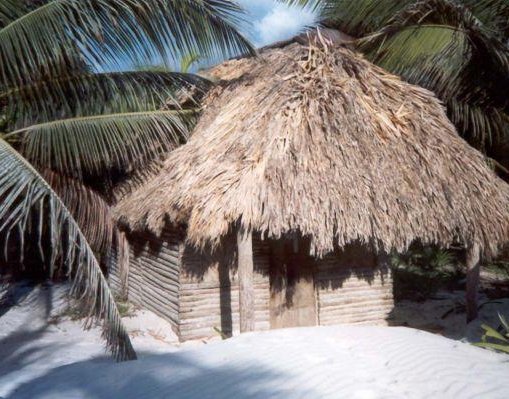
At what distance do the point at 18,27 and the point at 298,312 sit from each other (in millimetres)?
4882

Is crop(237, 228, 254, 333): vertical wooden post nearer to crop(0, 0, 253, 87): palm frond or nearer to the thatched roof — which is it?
the thatched roof

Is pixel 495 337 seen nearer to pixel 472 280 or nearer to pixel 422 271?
pixel 472 280

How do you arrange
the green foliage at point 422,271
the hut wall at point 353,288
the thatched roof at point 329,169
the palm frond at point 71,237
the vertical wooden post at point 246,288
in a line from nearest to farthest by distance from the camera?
the palm frond at point 71,237 → the thatched roof at point 329,169 → the vertical wooden post at point 246,288 → the hut wall at point 353,288 → the green foliage at point 422,271

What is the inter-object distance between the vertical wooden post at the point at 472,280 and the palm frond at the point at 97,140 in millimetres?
4341

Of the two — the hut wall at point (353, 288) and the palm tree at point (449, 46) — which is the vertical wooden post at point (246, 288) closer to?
the hut wall at point (353, 288)

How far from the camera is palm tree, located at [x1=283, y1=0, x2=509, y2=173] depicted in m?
6.94

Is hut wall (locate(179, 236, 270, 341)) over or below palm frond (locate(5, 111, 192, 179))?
below

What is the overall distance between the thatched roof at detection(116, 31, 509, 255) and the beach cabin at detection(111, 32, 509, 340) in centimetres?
2

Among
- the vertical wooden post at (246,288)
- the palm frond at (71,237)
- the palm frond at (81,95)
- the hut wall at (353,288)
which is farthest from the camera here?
the hut wall at (353,288)

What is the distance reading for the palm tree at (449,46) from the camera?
694 centimetres

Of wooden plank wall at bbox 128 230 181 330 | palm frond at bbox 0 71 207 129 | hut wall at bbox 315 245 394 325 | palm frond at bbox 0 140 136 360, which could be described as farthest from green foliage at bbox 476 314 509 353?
palm frond at bbox 0 71 207 129

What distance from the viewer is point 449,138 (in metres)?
7.76

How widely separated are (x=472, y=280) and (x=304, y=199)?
3.30 meters

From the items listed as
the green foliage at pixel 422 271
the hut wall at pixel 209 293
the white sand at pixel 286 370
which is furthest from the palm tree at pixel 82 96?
the green foliage at pixel 422 271
